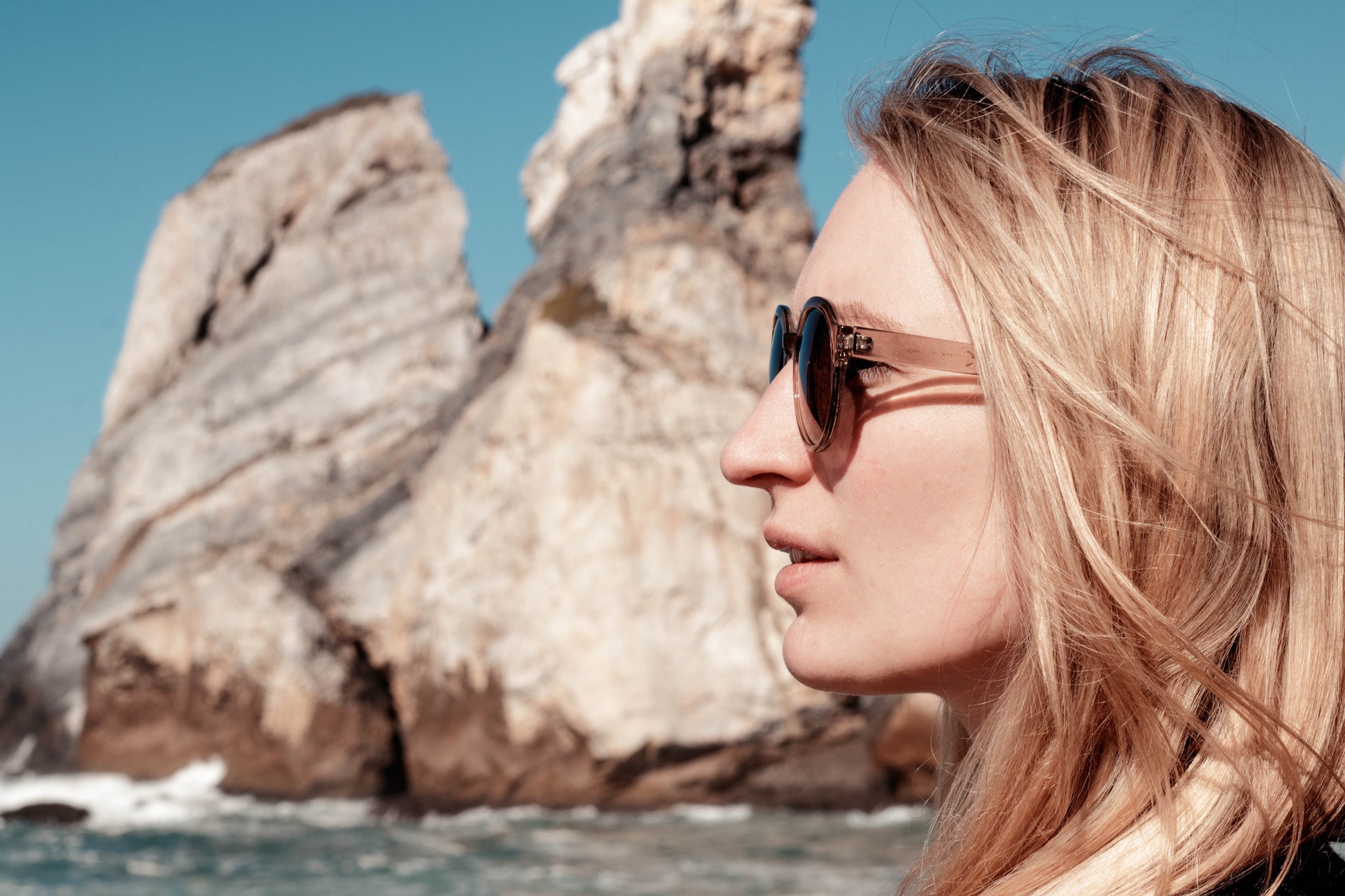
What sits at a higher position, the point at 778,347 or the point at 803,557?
the point at 778,347

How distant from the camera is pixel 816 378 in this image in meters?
1.13

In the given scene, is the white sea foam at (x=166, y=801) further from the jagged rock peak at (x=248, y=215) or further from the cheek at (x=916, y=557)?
the cheek at (x=916, y=557)

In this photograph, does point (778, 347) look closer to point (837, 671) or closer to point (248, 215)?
point (837, 671)

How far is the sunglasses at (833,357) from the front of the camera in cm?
104

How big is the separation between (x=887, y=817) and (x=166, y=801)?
861 centimetres

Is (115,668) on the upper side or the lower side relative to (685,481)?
Answer: lower

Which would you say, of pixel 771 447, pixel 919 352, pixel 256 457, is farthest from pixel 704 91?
pixel 919 352

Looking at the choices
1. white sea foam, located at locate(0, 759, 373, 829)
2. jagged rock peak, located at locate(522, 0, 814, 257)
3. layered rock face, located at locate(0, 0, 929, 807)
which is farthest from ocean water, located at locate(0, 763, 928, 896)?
jagged rock peak, located at locate(522, 0, 814, 257)

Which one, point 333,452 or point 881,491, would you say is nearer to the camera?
point 881,491

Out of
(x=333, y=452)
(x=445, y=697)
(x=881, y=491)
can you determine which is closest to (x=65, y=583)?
(x=333, y=452)

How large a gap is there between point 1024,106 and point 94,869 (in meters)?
12.1

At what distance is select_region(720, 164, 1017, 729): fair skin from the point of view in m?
1.05

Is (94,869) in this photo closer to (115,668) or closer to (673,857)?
(115,668)

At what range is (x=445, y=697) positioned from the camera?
13.4 metres
